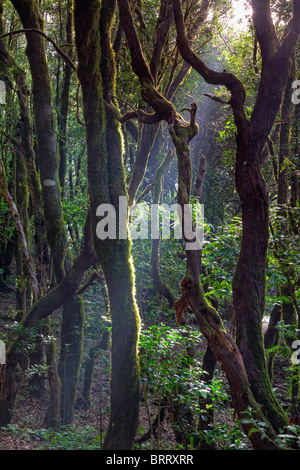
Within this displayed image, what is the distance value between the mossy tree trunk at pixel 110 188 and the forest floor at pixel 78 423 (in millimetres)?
565

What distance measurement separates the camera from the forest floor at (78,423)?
20.8ft

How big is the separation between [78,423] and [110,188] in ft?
24.6

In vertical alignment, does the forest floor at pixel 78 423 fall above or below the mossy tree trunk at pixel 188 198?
below

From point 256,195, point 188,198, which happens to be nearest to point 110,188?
point 188,198

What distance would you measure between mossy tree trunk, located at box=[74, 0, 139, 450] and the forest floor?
0.56m

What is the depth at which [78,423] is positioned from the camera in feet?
38.2

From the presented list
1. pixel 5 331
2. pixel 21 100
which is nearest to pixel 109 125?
pixel 21 100

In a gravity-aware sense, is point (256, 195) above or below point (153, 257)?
above

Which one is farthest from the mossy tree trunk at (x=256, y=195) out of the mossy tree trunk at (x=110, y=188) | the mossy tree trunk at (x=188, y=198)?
the mossy tree trunk at (x=110, y=188)

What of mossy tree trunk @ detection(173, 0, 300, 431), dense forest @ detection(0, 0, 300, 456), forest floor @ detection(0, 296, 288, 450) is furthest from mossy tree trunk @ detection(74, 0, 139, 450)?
mossy tree trunk @ detection(173, 0, 300, 431)

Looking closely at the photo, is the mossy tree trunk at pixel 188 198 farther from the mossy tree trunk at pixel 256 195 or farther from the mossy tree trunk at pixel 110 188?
the mossy tree trunk at pixel 110 188

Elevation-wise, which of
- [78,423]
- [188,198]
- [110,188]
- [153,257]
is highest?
[110,188]

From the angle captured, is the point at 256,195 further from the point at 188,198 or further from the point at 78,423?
the point at 78,423

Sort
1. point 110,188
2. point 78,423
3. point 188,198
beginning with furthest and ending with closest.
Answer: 1. point 78,423
2. point 110,188
3. point 188,198
